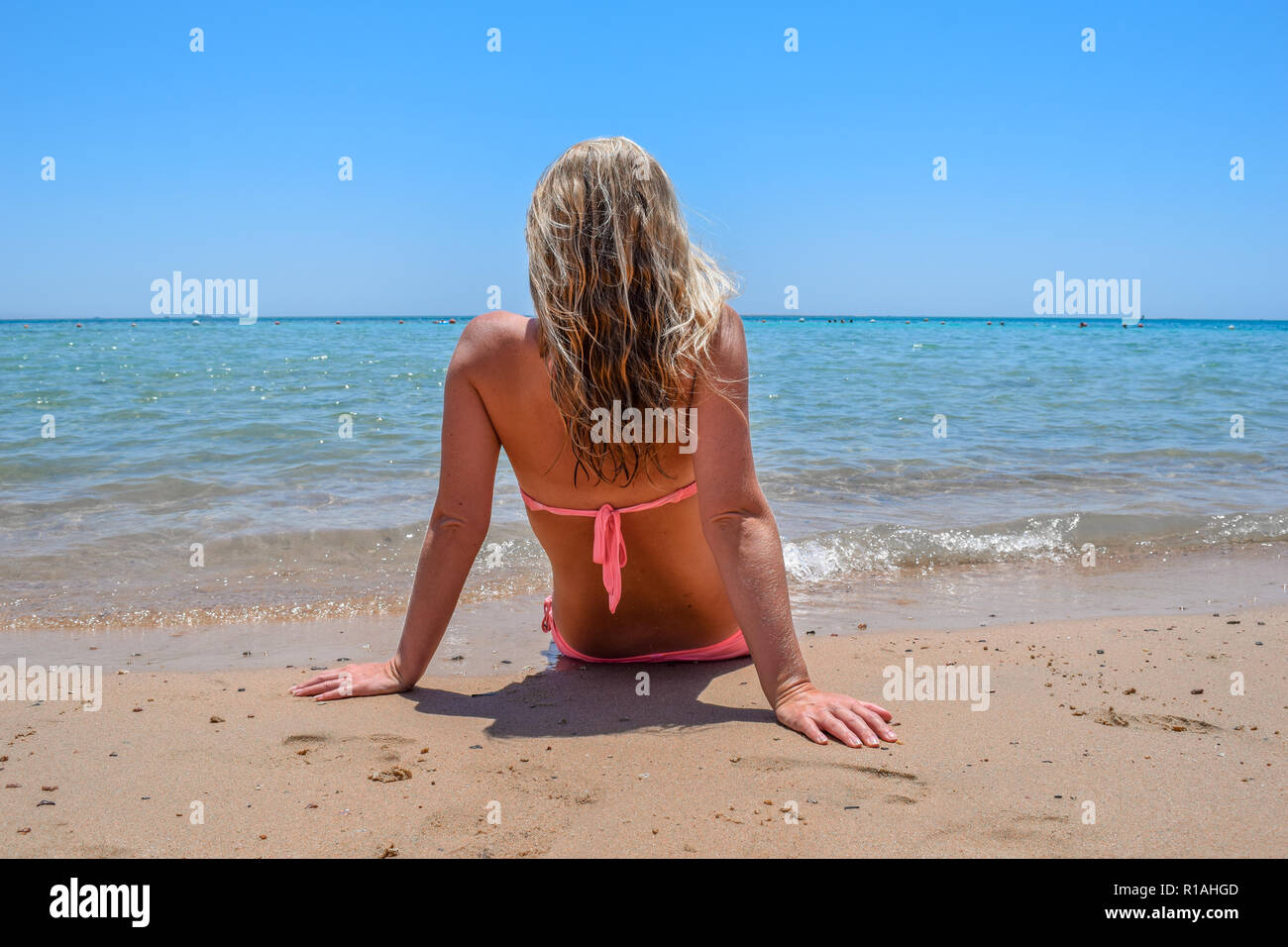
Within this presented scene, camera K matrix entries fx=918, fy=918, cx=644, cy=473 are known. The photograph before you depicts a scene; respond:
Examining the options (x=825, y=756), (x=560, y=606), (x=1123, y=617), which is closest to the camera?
(x=825, y=756)

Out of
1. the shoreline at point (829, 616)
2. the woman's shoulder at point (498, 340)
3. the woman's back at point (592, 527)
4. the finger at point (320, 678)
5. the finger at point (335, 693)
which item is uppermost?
the woman's shoulder at point (498, 340)

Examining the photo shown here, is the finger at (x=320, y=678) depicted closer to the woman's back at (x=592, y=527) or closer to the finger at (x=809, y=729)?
the woman's back at (x=592, y=527)

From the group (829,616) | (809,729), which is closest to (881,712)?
(809,729)

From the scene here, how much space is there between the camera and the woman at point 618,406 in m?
2.37

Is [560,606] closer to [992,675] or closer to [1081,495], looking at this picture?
[992,675]

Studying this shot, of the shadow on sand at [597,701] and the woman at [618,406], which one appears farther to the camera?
the shadow on sand at [597,701]

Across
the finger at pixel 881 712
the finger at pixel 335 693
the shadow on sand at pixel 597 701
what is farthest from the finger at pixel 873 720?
the finger at pixel 335 693

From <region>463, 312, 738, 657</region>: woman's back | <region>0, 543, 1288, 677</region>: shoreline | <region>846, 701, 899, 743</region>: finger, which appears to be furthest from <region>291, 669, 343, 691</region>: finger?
<region>846, 701, 899, 743</region>: finger

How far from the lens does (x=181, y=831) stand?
192cm

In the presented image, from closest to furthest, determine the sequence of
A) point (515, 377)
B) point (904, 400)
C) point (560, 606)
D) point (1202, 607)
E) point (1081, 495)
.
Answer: point (515, 377), point (560, 606), point (1202, 607), point (1081, 495), point (904, 400)

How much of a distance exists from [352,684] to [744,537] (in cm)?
128

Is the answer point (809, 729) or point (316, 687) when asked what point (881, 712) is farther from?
point (316, 687)
